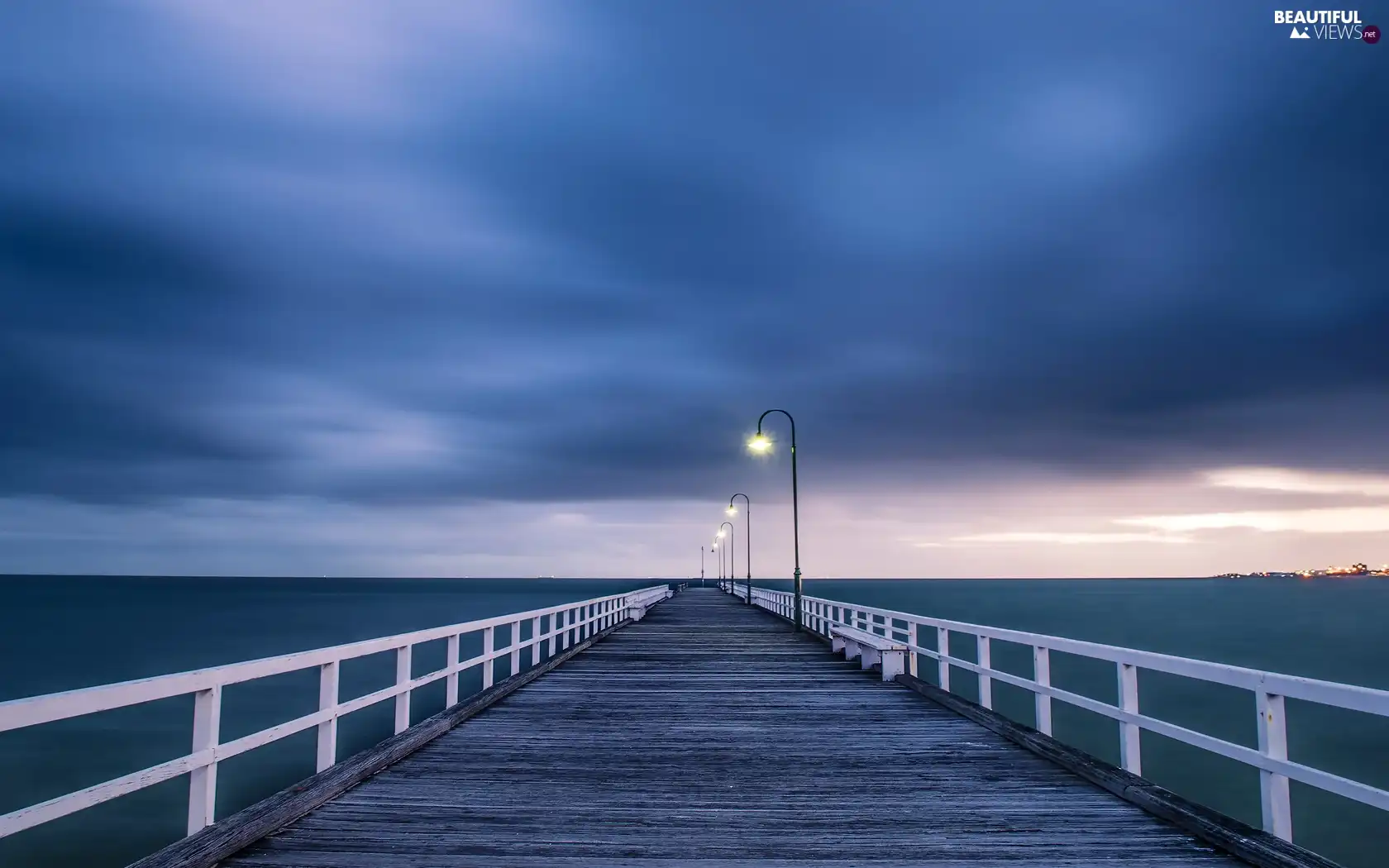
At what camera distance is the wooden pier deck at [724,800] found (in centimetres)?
536

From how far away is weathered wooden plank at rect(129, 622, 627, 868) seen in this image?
4.78 m

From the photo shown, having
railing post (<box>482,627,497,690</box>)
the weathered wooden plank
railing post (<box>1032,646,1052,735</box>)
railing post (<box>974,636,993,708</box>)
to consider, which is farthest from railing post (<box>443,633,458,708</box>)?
railing post (<box>1032,646,1052,735</box>)

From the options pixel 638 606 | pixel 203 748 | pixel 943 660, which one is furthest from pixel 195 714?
pixel 638 606

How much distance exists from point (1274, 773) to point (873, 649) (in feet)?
32.0

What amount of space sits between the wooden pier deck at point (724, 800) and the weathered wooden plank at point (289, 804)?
9 centimetres

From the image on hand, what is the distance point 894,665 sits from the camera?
13867mm

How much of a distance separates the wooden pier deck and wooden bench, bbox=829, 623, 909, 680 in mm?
2174

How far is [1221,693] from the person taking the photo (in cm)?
4853

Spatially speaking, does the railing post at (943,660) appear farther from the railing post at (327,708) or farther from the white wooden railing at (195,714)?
the railing post at (327,708)

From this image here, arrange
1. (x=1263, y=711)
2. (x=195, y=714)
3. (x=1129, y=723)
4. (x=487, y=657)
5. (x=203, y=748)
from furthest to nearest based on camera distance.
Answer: (x=487, y=657), (x=1129, y=723), (x=1263, y=711), (x=203, y=748), (x=195, y=714)

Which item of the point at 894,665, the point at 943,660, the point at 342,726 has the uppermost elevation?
the point at 943,660

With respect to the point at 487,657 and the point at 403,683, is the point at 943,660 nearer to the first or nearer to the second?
the point at 487,657

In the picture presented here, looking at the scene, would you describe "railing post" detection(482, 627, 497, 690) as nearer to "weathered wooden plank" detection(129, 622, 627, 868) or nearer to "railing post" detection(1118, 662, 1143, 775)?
"weathered wooden plank" detection(129, 622, 627, 868)

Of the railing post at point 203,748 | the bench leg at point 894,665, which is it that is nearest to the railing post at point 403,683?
the railing post at point 203,748
